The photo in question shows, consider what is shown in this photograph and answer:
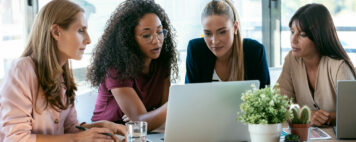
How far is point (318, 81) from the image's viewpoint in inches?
96.2

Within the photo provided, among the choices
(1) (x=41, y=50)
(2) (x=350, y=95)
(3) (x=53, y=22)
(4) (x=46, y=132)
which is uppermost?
(3) (x=53, y=22)

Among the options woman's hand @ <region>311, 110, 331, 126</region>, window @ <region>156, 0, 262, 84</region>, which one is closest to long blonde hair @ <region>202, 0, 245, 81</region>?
Result: woman's hand @ <region>311, 110, 331, 126</region>

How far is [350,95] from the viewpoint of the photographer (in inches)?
69.8

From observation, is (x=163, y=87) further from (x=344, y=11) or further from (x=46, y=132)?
(x=344, y=11)

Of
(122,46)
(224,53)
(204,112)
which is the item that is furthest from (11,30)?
(204,112)

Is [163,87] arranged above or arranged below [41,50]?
below

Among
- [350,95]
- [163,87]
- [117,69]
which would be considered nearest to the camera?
[350,95]

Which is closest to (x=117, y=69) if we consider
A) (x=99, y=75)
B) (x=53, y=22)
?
(x=99, y=75)

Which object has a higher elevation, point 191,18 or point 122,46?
point 191,18

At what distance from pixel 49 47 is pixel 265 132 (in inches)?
36.4

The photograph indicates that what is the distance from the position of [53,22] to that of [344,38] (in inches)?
120

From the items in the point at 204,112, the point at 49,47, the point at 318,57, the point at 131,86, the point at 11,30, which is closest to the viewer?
the point at 204,112

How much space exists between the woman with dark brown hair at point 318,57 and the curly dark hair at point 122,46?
794 millimetres

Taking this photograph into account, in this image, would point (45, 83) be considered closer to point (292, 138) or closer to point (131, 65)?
point (131, 65)
